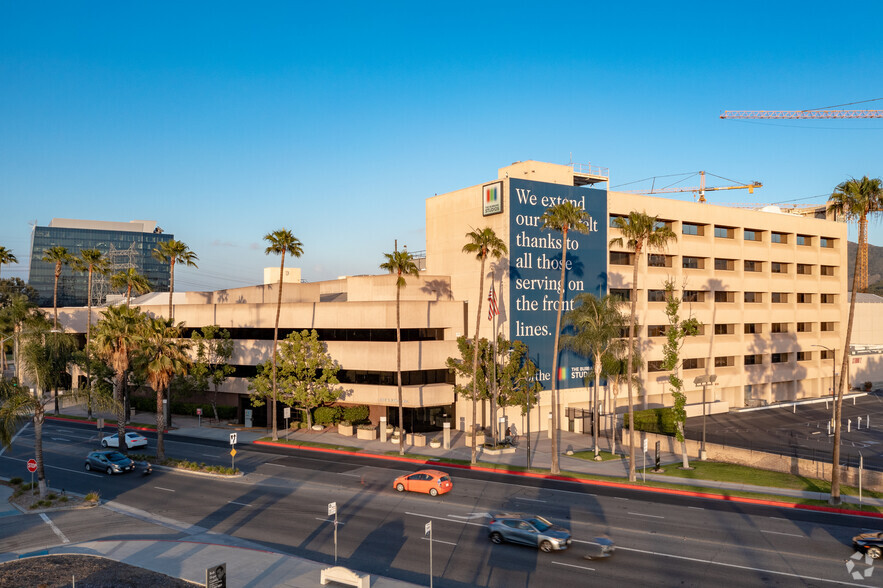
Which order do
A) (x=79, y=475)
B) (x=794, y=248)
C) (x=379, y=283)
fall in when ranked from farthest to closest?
(x=794, y=248)
(x=379, y=283)
(x=79, y=475)

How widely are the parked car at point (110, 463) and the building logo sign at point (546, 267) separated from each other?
32818 mm

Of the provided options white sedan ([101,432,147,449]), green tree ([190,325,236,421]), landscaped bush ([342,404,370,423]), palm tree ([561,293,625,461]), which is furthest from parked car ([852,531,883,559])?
green tree ([190,325,236,421])

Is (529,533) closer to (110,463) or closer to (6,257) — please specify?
(110,463)

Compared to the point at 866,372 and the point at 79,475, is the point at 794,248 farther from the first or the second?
the point at 79,475

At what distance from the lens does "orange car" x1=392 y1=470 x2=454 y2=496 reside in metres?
35.3

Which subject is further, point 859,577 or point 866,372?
point 866,372

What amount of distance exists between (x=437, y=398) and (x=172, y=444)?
24.3 metres

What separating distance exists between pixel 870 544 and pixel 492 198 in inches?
1590

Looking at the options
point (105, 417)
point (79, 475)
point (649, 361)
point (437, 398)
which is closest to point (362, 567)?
point (79, 475)

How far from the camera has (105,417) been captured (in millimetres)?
72875

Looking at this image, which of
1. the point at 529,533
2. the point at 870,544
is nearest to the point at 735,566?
the point at 870,544

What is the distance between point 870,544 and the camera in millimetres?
24469

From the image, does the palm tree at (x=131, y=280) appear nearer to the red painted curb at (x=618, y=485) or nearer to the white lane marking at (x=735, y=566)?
the red painted curb at (x=618, y=485)

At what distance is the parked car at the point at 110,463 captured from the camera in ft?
137
